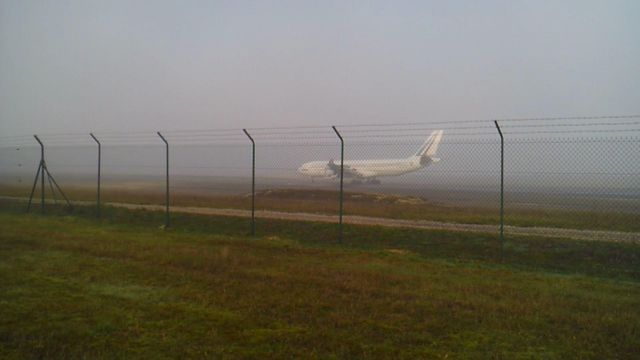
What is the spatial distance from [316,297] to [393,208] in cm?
1445

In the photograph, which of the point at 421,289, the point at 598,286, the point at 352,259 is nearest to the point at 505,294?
the point at 421,289

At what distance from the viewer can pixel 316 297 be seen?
664 centimetres

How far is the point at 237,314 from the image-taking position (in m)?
5.89

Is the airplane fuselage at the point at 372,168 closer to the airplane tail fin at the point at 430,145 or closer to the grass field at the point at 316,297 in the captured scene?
the airplane tail fin at the point at 430,145

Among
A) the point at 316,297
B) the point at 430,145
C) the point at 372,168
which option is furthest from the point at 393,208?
the point at 316,297

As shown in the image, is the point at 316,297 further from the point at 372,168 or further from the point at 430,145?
the point at 372,168

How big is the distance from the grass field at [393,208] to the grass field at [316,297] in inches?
210

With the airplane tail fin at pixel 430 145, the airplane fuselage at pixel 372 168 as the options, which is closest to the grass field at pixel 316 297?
the airplane tail fin at pixel 430 145

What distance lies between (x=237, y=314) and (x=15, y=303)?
8.39 feet

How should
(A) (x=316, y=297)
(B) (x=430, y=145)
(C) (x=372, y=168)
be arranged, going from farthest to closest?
(C) (x=372, y=168)
(B) (x=430, y=145)
(A) (x=316, y=297)

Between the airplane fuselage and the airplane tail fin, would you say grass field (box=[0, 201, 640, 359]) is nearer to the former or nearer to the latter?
the airplane tail fin

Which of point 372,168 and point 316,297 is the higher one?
point 372,168

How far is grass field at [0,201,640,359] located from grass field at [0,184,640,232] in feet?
17.5

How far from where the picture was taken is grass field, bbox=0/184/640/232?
52.6 ft
